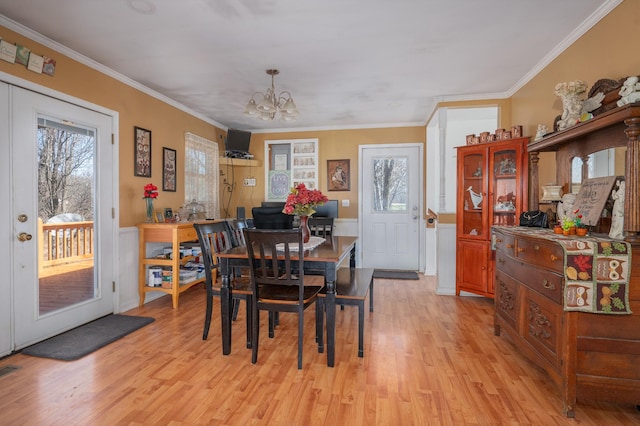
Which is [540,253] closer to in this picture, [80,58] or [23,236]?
[23,236]

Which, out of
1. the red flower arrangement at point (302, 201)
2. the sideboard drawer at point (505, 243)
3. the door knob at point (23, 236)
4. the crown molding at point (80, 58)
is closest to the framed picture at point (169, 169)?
the crown molding at point (80, 58)

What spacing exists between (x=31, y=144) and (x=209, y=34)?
1698 mm

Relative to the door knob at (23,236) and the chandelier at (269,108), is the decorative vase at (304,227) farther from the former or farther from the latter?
the door knob at (23,236)

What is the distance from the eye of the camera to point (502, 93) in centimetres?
404

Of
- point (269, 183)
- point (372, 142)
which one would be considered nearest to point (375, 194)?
point (372, 142)

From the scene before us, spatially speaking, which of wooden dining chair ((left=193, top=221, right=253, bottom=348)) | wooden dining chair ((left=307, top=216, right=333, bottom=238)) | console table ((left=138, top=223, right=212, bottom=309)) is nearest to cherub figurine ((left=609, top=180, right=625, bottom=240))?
wooden dining chair ((left=193, top=221, right=253, bottom=348))

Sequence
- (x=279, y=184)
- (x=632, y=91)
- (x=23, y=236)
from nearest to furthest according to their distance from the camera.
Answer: (x=632, y=91) < (x=23, y=236) < (x=279, y=184)

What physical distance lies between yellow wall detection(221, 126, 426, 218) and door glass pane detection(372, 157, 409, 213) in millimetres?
324

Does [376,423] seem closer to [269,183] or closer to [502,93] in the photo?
[502,93]

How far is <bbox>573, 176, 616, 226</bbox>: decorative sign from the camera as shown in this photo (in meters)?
2.09

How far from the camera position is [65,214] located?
2939mm

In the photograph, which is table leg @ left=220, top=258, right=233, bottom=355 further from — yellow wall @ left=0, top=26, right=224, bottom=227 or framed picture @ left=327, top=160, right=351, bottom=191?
framed picture @ left=327, top=160, right=351, bottom=191

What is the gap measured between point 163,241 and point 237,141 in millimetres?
2550

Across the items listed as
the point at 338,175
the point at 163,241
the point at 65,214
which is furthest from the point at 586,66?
the point at 65,214
